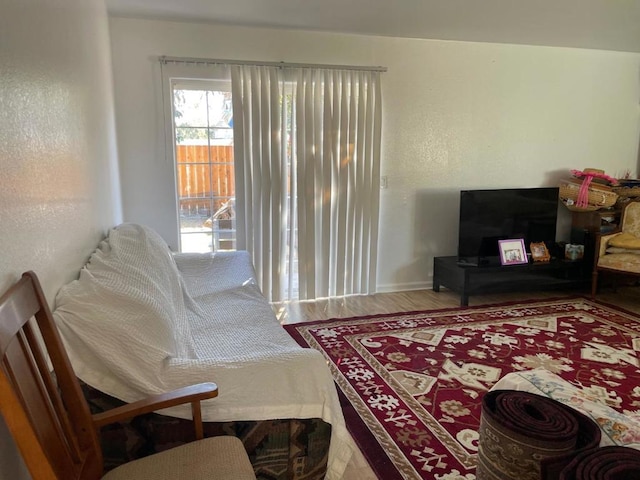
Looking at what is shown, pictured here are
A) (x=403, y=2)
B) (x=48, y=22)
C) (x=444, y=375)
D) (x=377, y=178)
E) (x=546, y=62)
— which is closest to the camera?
(x=48, y=22)

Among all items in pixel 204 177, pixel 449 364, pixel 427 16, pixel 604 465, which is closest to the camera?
pixel 604 465

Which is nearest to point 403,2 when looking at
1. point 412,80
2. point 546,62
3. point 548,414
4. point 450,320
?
point 412,80

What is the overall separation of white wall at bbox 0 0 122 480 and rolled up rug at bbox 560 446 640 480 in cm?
138

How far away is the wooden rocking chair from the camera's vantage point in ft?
3.06

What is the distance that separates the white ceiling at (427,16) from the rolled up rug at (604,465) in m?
2.99

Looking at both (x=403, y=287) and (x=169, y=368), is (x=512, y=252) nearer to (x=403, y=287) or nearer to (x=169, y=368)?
(x=403, y=287)

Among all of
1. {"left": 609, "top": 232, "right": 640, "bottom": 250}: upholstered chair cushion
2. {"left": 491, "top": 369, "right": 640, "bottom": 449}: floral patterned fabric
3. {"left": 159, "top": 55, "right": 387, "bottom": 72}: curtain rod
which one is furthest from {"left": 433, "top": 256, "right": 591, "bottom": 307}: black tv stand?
{"left": 491, "top": 369, "right": 640, "bottom": 449}: floral patterned fabric

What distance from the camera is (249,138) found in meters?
3.78

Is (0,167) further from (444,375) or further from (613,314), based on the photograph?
(613,314)

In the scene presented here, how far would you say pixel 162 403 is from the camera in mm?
1360

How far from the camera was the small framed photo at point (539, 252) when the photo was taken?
436cm

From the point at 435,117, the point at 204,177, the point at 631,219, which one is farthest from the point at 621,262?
the point at 204,177

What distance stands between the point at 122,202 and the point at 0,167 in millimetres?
2645

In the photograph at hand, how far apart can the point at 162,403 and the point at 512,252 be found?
3.73 meters
